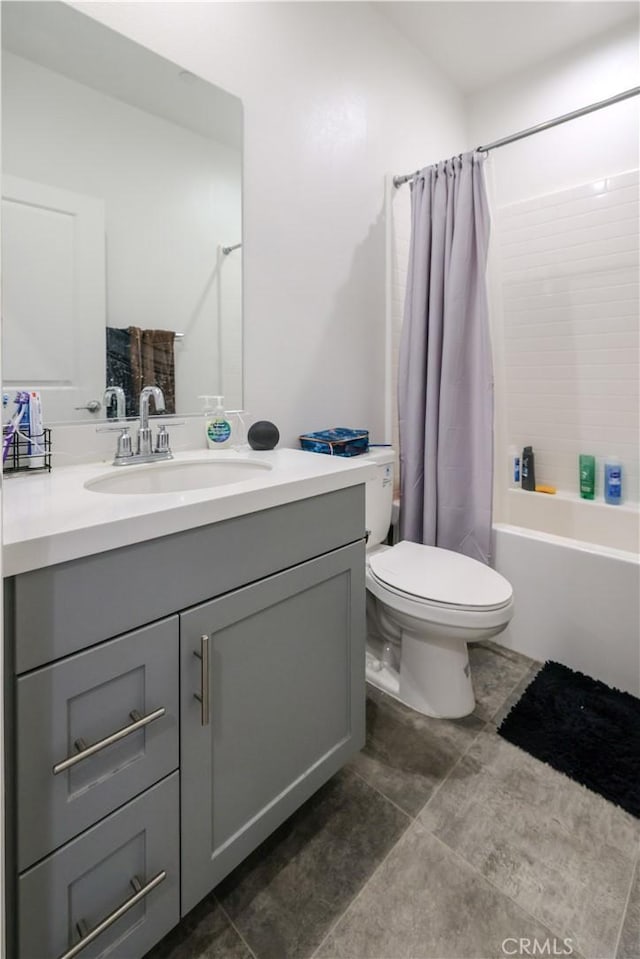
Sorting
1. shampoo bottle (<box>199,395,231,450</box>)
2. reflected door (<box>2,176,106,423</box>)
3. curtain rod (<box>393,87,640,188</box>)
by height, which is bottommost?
shampoo bottle (<box>199,395,231,450</box>)

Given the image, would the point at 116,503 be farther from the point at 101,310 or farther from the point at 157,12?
the point at 157,12

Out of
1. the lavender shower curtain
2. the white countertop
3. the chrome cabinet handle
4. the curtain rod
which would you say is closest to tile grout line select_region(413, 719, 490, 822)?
the lavender shower curtain

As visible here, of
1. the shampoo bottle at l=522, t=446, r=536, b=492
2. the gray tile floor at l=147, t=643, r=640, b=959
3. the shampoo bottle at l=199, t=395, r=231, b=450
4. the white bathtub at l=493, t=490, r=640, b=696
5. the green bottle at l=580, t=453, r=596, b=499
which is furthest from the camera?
the shampoo bottle at l=522, t=446, r=536, b=492

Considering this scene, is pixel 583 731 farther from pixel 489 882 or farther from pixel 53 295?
pixel 53 295

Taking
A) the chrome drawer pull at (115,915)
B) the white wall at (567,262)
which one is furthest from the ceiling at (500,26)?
the chrome drawer pull at (115,915)

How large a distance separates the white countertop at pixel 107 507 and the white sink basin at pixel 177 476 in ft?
0.07

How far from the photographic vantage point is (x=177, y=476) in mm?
1292

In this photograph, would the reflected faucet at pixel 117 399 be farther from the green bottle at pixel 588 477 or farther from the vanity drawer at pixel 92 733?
the green bottle at pixel 588 477

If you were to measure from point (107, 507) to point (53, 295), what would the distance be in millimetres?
694

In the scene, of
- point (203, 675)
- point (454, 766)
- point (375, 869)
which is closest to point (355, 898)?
point (375, 869)

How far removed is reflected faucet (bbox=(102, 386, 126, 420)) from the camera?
4.28ft

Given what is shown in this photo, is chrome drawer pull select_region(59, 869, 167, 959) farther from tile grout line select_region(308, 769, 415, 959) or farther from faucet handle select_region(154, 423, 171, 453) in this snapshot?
faucet handle select_region(154, 423, 171, 453)

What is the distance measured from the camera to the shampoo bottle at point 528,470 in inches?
97.7

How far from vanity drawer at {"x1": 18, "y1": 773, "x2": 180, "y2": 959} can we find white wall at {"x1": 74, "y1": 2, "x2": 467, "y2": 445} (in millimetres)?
1173
